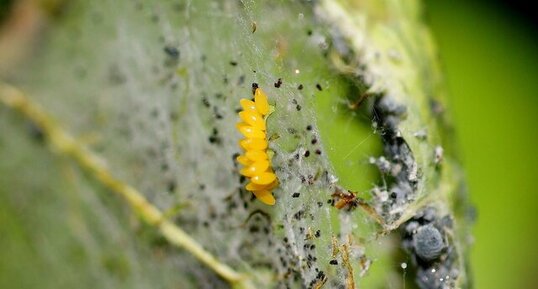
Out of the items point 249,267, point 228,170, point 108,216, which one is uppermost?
point 228,170

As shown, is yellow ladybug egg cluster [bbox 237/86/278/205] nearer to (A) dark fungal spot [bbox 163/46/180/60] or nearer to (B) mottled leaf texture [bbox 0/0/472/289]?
(B) mottled leaf texture [bbox 0/0/472/289]

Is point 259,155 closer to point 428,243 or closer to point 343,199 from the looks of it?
point 343,199

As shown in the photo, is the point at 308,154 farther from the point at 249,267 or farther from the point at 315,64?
the point at 249,267

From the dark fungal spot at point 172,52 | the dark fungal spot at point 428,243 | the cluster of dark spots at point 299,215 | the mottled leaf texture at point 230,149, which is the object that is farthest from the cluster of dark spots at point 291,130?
the dark fungal spot at point 172,52

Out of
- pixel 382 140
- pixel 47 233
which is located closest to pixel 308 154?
pixel 382 140

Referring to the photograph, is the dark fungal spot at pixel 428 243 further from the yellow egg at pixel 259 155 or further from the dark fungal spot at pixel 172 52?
the dark fungal spot at pixel 172 52

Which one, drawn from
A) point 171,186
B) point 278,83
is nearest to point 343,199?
point 278,83

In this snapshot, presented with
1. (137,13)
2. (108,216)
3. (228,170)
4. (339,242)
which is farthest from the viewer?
(108,216)
